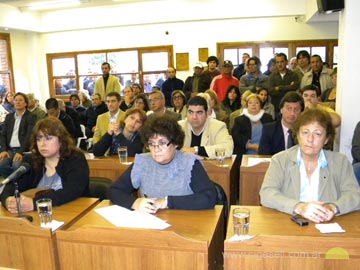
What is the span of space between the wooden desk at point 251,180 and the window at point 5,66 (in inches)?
289

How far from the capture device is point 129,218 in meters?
1.78

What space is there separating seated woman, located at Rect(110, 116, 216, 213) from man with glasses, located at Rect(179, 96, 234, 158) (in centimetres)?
124

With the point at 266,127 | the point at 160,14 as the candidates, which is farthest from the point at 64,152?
the point at 160,14

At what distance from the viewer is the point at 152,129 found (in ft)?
6.80

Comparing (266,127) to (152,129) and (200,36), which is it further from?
(200,36)

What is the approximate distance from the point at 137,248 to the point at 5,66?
846 cm

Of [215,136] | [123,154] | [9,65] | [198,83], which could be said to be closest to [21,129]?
[123,154]

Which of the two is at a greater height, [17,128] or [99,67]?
[99,67]

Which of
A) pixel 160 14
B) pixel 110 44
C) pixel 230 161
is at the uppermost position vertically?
pixel 160 14

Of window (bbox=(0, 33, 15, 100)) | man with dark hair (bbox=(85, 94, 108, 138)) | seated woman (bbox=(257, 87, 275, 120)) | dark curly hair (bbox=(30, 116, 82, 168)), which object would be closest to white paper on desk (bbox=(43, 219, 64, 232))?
dark curly hair (bbox=(30, 116, 82, 168))

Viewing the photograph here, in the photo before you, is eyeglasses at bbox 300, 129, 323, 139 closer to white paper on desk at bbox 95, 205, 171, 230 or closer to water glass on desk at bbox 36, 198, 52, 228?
white paper on desk at bbox 95, 205, 171, 230

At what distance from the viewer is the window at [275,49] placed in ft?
26.6

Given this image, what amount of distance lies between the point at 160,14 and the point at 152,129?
6.68m

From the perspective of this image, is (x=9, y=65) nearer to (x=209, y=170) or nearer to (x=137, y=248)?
(x=209, y=170)
